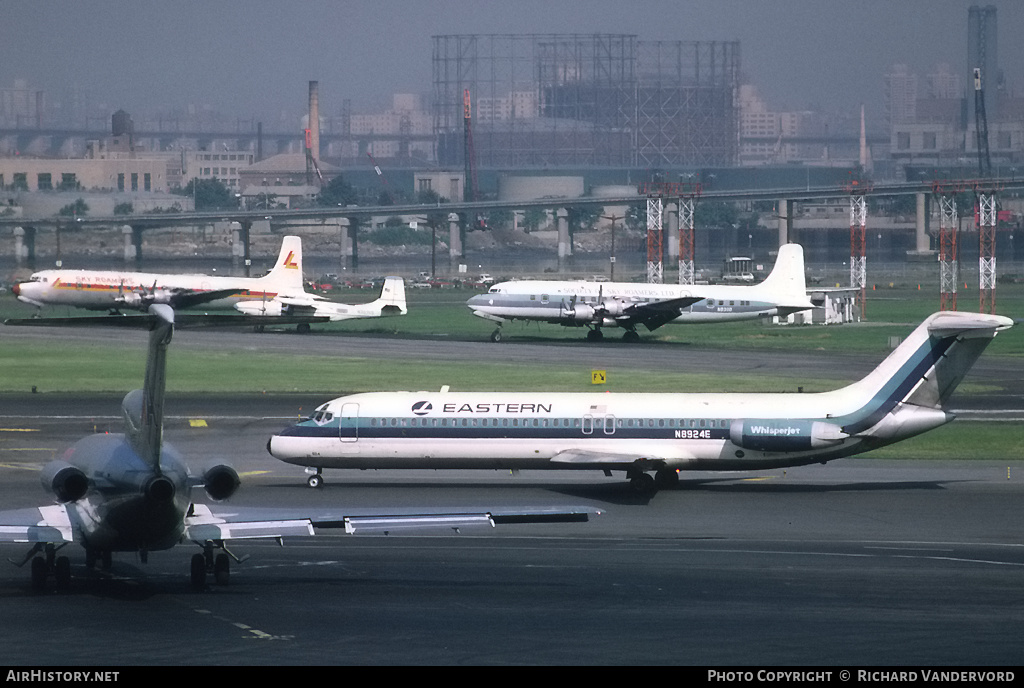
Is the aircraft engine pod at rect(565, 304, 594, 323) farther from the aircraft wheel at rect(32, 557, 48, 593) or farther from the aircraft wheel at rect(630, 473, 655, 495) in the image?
the aircraft wheel at rect(32, 557, 48, 593)

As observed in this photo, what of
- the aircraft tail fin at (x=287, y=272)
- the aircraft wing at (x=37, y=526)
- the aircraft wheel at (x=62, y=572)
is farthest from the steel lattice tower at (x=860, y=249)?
the aircraft wing at (x=37, y=526)

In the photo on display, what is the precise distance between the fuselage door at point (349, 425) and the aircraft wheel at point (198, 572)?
15.9 metres

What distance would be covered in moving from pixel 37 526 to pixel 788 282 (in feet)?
292

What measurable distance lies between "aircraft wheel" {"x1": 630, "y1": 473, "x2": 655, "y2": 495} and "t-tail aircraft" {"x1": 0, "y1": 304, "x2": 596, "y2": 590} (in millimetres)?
16590

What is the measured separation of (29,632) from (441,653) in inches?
335

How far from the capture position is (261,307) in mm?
119500

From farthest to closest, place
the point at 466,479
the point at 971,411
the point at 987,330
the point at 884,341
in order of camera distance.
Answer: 1. the point at 884,341
2. the point at 971,411
3. the point at 466,479
4. the point at 987,330

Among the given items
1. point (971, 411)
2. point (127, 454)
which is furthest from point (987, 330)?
point (127, 454)

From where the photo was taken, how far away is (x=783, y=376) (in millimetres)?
81562

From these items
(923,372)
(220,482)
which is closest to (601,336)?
(923,372)

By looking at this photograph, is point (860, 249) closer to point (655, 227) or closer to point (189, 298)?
point (655, 227)

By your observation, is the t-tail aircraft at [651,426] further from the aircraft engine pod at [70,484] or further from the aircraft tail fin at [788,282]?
the aircraft tail fin at [788,282]

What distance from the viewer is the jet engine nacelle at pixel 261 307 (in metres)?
118

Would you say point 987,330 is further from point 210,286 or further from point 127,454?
point 210,286
